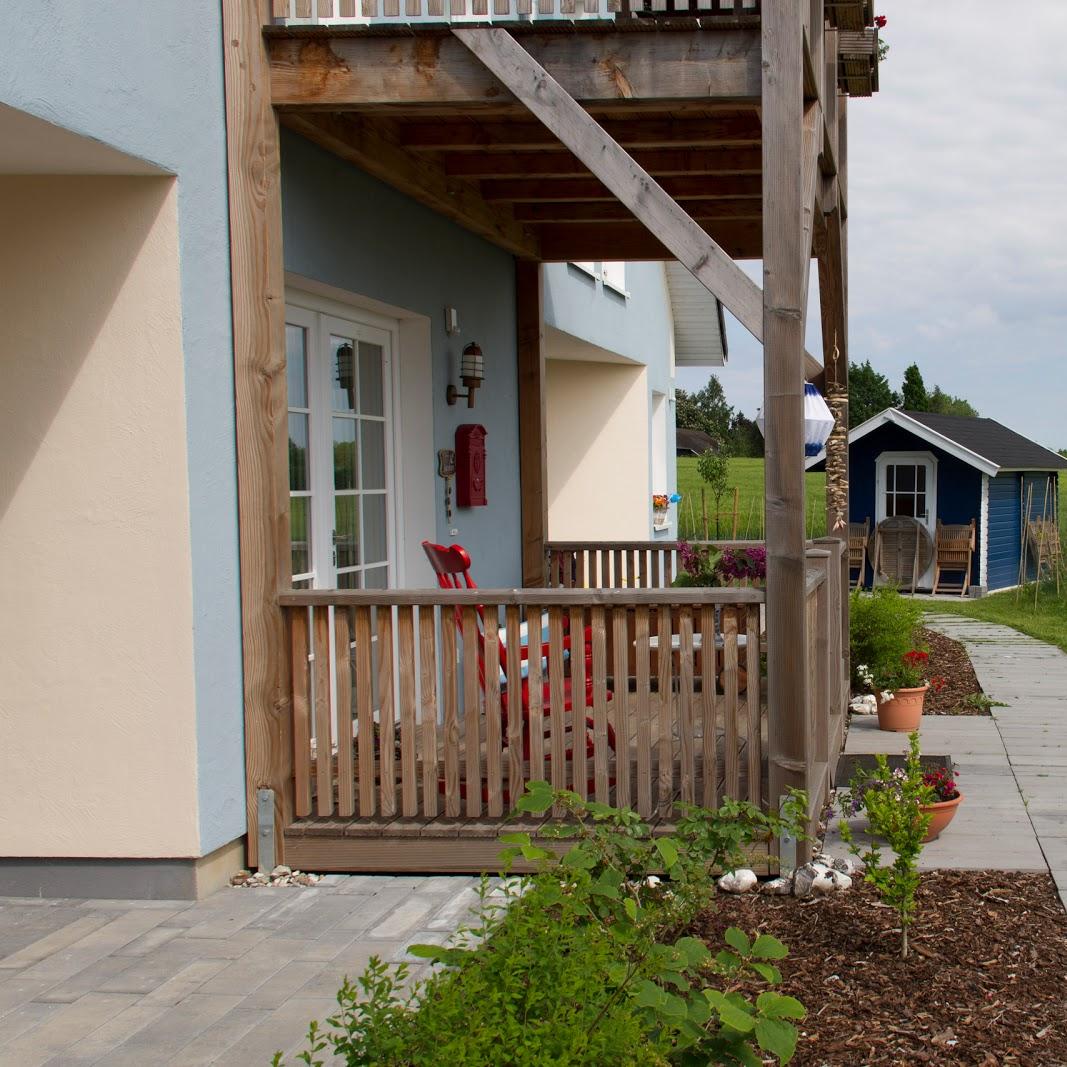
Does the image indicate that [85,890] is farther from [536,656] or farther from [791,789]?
[791,789]

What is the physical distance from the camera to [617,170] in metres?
4.36

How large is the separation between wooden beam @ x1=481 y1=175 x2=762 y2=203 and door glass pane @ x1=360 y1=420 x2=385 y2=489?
153cm

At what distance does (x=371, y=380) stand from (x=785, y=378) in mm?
2678

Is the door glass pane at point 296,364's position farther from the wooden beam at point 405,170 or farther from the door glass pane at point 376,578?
the door glass pane at point 376,578

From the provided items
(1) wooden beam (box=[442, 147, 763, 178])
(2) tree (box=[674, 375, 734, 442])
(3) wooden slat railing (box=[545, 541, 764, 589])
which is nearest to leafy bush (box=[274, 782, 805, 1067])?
(1) wooden beam (box=[442, 147, 763, 178])

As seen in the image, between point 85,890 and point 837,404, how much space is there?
5.35 metres

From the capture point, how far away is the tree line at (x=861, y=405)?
39.9m

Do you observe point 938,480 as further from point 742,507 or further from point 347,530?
point 347,530

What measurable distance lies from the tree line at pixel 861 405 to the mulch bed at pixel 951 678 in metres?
29.1

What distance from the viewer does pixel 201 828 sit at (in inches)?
169

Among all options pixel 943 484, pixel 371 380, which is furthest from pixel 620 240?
pixel 943 484

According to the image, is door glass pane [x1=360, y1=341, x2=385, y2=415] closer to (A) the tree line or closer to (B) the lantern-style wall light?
(B) the lantern-style wall light

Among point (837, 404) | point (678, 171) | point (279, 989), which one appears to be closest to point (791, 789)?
point (279, 989)

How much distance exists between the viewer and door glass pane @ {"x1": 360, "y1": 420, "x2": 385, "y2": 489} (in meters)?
6.30
